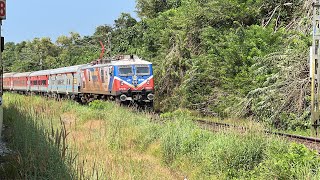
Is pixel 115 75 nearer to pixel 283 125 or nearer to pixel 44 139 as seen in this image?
pixel 283 125

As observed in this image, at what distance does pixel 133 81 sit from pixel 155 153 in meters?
9.89

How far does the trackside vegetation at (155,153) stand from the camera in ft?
20.5

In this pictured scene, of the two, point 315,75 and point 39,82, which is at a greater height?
point 39,82

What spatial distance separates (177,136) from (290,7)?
1181 cm

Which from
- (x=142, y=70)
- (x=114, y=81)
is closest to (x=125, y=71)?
(x=114, y=81)

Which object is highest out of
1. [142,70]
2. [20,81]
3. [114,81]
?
[142,70]

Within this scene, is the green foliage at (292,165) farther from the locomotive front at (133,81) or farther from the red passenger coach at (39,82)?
the red passenger coach at (39,82)

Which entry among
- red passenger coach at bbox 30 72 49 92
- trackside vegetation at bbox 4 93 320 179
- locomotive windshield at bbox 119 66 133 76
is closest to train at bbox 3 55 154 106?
locomotive windshield at bbox 119 66 133 76

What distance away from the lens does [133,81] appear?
19578 mm

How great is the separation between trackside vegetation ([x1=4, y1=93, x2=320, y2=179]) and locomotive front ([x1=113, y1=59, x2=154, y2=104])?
691 cm

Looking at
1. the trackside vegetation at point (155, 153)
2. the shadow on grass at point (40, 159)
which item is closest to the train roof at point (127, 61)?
the trackside vegetation at point (155, 153)

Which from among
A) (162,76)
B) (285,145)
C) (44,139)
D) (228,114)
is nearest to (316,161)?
(285,145)

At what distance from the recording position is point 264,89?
14398mm

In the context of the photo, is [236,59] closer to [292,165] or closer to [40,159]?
[292,165]
